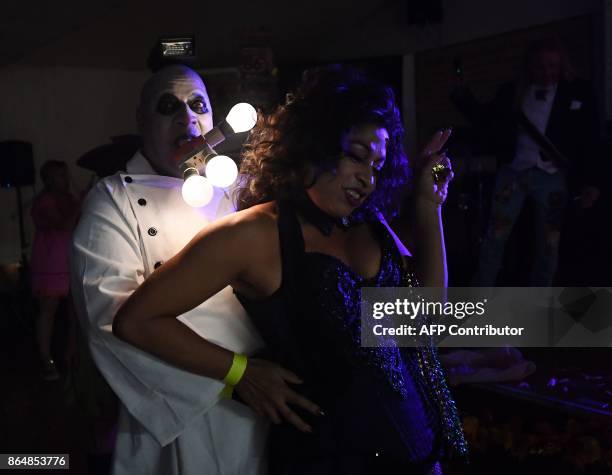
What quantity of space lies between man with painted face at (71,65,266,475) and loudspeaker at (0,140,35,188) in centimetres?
650

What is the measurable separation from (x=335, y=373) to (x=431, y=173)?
55 cm

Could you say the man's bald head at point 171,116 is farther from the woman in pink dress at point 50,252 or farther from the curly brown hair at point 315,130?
the woman in pink dress at point 50,252

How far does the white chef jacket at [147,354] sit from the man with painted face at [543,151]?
2.98 metres

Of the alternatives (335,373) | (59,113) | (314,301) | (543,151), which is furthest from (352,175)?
(59,113)

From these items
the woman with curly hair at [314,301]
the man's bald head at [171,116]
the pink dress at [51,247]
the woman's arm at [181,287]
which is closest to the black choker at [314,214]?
the woman with curly hair at [314,301]

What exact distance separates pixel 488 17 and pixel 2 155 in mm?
5407

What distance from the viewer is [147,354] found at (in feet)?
4.72

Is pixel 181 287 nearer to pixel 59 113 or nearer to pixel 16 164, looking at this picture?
pixel 16 164

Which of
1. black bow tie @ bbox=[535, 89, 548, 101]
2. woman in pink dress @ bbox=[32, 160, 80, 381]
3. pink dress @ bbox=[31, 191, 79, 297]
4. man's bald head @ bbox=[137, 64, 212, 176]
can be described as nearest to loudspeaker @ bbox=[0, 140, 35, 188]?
woman in pink dress @ bbox=[32, 160, 80, 381]

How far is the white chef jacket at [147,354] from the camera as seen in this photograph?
146 centimetres

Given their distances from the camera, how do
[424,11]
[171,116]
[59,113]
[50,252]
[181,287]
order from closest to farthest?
[181,287] → [171,116] → [50,252] → [424,11] → [59,113]

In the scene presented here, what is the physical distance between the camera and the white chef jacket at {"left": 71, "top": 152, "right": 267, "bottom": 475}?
4.78ft

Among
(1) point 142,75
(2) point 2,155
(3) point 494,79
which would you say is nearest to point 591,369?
(3) point 494,79

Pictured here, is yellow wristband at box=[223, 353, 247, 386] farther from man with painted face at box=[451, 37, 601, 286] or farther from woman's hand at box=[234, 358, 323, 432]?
man with painted face at box=[451, 37, 601, 286]
